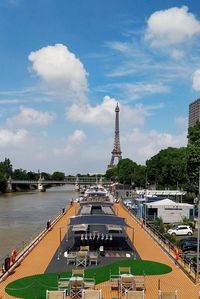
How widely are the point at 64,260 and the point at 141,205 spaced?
3505cm

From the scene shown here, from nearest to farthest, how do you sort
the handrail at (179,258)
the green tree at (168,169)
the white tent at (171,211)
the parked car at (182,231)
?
the handrail at (179,258) < the parked car at (182,231) < the white tent at (171,211) < the green tree at (168,169)

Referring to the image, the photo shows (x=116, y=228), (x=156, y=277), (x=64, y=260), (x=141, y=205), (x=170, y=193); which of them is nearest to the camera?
(x=156, y=277)

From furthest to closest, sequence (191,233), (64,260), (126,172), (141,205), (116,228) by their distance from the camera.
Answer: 1. (126,172)
2. (141,205)
3. (191,233)
4. (116,228)
5. (64,260)

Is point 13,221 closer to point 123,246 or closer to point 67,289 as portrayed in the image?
point 123,246

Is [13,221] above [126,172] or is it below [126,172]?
below

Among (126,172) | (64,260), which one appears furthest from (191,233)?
(126,172)

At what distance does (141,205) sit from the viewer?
209 ft

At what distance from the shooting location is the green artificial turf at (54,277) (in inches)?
866

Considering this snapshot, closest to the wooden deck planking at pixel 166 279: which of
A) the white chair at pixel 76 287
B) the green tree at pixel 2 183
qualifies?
the white chair at pixel 76 287

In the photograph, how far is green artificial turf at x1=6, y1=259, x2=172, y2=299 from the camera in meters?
22.0

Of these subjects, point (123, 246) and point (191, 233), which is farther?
point (191, 233)

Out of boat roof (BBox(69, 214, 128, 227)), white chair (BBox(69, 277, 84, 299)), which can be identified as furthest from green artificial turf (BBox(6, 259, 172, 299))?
boat roof (BBox(69, 214, 128, 227))

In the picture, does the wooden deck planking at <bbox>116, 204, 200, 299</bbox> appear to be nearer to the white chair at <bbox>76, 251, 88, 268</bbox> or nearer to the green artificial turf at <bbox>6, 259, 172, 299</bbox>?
the green artificial turf at <bbox>6, 259, 172, 299</bbox>

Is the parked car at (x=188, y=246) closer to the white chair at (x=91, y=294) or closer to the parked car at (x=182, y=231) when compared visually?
the parked car at (x=182, y=231)
